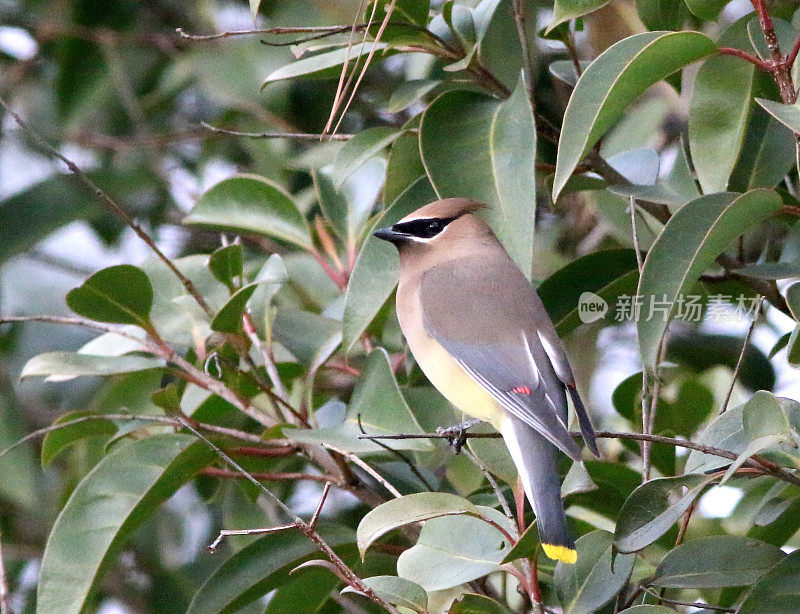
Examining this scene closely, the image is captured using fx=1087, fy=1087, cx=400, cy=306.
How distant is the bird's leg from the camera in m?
2.15

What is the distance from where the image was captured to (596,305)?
2391 mm

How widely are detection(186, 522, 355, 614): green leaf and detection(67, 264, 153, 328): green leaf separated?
1.77ft

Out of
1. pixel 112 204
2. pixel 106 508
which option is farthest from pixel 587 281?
pixel 106 508

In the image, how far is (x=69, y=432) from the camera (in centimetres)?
246

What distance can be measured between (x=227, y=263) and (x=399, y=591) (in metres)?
0.91

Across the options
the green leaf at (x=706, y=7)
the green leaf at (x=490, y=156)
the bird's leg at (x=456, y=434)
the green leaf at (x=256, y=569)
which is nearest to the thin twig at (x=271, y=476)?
the green leaf at (x=256, y=569)

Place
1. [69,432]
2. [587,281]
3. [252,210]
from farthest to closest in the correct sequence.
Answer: [252,210] → [69,432] → [587,281]

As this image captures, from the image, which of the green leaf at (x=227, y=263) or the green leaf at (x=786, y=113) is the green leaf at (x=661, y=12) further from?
the green leaf at (x=227, y=263)

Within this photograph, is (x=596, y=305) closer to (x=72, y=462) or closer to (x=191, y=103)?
(x=72, y=462)

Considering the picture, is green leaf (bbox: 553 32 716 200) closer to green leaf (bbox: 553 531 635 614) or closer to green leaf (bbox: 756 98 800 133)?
green leaf (bbox: 756 98 800 133)

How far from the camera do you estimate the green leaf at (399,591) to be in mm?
1722

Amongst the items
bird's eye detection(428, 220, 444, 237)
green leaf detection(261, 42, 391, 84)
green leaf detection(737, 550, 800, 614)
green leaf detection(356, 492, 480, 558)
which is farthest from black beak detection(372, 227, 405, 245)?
green leaf detection(737, 550, 800, 614)

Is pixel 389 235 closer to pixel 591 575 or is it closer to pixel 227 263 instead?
pixel 227 263

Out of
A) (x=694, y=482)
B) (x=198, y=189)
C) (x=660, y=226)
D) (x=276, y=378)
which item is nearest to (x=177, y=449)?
(x=276, y=378)
